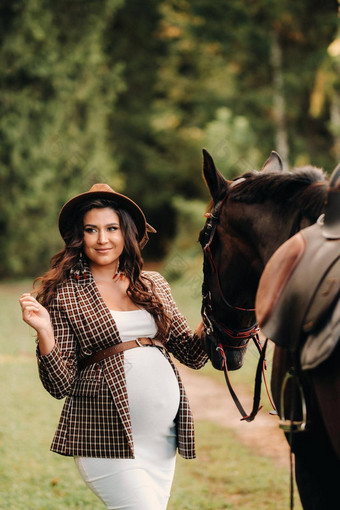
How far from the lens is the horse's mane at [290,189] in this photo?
199 centimetres

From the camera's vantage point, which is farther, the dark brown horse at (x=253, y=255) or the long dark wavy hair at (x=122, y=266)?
the long dark wavy hair at (x=122, y=266)

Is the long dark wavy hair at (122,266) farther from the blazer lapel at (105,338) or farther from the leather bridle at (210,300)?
the leather bridle at (210,300)

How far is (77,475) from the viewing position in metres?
5.14

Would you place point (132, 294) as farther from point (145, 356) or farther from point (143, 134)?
point (143, 134)

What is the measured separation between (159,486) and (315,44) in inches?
763

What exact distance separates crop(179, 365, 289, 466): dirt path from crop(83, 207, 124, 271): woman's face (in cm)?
354

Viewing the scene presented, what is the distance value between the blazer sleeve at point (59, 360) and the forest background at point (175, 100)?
1270 centimetres

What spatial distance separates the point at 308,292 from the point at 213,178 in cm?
77

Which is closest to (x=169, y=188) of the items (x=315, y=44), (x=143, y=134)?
(x=143, y=134)

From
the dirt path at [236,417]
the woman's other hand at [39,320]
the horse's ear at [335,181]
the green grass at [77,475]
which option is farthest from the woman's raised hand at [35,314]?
the dirt path at [236,417]

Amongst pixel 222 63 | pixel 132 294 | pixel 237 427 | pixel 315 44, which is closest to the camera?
pixel 132 294

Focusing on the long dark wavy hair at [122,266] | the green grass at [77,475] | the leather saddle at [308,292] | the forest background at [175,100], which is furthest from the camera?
the forest background at [175,100]

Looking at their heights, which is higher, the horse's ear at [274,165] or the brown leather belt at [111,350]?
the horse's ear at [274,165]

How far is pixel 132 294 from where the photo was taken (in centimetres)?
266
